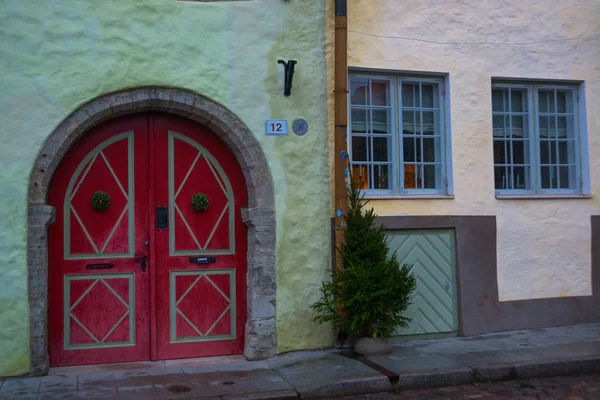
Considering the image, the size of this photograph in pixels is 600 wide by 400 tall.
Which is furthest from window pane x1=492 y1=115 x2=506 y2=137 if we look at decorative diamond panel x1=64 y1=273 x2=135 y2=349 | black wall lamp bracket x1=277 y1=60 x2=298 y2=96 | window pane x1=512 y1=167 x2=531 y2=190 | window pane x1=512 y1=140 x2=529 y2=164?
decorative diamond panel x1=64 y1=273 x2=135 y2=349

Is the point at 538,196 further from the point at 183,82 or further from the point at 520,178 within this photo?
the point at 183,82

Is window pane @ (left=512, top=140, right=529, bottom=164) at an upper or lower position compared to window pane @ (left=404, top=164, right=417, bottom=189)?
upper

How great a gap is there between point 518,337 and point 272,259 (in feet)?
10.6

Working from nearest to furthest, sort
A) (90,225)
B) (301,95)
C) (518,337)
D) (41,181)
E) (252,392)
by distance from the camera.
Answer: (252,392)
(41,181)
(90,225)
(301,95)
(518,337)

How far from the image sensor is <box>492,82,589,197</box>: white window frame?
29.3 feet

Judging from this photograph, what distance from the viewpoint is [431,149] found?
28.3ft

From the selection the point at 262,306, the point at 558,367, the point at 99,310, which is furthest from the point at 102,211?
the point at 558,367

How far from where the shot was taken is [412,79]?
8.53 metres

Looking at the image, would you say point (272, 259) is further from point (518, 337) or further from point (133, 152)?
point (518, 337)

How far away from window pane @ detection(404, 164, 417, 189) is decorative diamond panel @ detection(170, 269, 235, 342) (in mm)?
2468

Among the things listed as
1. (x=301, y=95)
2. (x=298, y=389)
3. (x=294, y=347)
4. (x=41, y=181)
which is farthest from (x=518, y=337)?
(x=41, y=181)

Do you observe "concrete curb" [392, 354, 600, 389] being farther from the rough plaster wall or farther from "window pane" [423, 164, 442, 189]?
"window pane" [423, 164, 442, 189]

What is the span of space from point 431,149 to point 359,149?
0.99m

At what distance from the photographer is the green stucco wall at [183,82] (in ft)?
22.0
